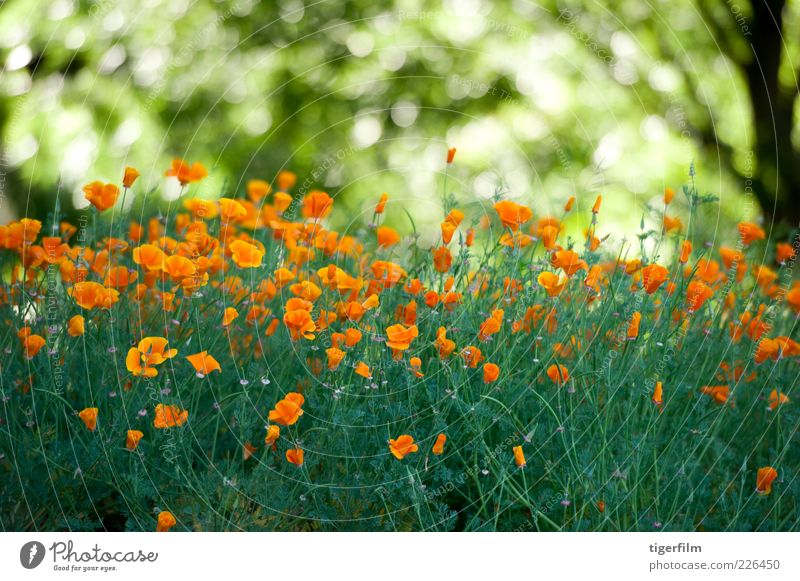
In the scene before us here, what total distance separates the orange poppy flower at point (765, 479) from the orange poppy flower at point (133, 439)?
1.56 m

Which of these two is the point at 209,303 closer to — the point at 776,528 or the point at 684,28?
the point at 776,528

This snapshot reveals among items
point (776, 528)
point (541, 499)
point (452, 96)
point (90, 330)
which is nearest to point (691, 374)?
point (776, 528)

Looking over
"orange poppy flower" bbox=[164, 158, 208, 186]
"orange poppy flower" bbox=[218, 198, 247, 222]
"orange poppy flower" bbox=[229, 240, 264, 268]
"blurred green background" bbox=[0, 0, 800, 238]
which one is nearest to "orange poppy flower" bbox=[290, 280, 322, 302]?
"orange poppy flower" bbox=[229, 240, 264, 268]

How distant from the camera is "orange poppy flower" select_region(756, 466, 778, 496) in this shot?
2.03 metres

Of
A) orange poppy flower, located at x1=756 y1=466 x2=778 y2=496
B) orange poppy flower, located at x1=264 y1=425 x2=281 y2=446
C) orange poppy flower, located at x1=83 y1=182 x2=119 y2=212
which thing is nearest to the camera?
orange poppy flower, located at x1=264 y1=425 x2=281 y2=446

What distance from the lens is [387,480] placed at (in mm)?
1956

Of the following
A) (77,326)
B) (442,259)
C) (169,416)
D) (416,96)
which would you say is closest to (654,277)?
(442,259)

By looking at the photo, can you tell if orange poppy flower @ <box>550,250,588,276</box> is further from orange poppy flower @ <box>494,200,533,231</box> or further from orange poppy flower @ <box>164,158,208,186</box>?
orange poppy flower @ <box>164,158,208,186</box>

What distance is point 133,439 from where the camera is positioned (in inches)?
72.6

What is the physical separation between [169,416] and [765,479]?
1.52m

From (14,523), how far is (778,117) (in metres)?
3.44

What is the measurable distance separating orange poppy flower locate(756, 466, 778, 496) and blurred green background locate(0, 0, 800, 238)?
5.56 feet

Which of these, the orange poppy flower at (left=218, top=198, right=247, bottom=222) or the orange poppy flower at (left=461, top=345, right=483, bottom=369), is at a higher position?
the orange poppy flower at (left=218, top=198, right=247, bottom=222)

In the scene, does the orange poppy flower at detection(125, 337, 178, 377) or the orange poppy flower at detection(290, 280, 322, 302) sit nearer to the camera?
the orange poppy flower at detection(125, 337, 178, 377)
